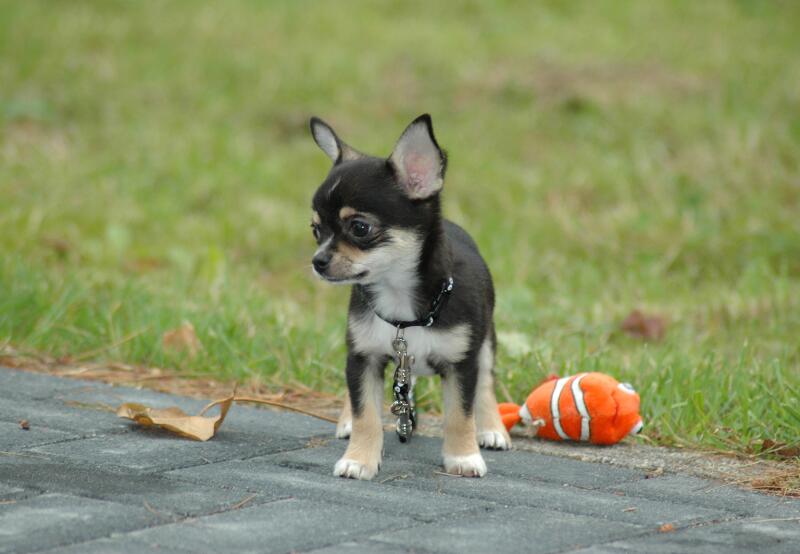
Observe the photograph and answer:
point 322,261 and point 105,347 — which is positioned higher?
point 322,261

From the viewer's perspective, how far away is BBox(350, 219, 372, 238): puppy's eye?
3.78m

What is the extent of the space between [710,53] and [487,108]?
265 cm

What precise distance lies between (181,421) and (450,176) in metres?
5.73

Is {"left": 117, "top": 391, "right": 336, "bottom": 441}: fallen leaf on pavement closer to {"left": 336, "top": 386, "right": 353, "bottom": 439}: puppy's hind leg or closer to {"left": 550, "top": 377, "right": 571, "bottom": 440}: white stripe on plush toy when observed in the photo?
{"left": 336, "top": 386, "right": 353, "bottom": 439}: puppy's hind leg

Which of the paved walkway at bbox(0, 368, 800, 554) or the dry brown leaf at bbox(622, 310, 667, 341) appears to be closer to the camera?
the paved walkway at bbox(0, 368, 800, 554)

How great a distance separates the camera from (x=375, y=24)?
12.9 m

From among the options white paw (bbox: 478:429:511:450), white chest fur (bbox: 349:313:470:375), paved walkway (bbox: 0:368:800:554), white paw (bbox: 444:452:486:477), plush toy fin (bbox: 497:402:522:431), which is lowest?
paved walkway (bbox: 0:368:800:554)

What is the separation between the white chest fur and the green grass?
99cm

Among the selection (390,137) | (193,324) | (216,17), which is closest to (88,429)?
(193,324)

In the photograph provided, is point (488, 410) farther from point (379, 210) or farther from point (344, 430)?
point (379, 210)

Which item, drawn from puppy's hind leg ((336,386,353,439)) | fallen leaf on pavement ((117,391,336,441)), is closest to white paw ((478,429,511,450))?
puppy's hind leg ((336,386,353,439))

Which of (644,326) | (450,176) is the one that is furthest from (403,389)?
(450,176)

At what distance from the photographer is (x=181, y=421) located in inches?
159

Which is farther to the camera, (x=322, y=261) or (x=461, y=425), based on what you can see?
(x=461, y=425)
